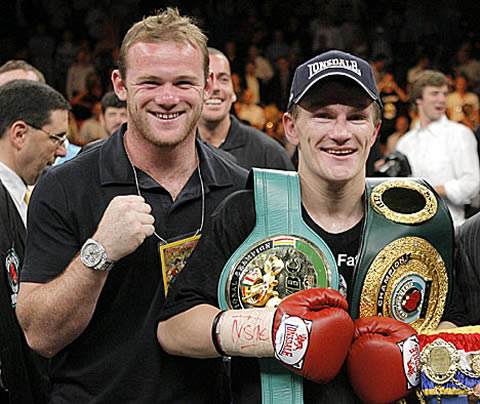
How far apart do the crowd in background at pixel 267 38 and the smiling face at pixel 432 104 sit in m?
4.72

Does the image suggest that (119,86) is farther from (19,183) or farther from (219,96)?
(219,96)

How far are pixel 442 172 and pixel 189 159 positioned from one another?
333cm

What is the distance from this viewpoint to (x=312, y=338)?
5.38ft

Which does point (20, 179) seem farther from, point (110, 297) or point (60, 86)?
point (60, 86)

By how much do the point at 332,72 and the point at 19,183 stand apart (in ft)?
5.40

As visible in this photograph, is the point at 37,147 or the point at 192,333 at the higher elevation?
the point at 37,147

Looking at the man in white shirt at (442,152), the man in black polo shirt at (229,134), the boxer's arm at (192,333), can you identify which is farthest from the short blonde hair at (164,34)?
the man in white shirt at (442,152)

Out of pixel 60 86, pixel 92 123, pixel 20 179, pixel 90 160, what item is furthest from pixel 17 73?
pixel 60 86

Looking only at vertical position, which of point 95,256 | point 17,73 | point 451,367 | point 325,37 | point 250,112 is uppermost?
point 325,37

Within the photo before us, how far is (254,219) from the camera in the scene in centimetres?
189

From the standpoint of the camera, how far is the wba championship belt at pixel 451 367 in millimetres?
1673

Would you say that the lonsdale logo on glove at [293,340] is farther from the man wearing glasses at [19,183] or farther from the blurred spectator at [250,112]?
the blurred spectator at [250,112]

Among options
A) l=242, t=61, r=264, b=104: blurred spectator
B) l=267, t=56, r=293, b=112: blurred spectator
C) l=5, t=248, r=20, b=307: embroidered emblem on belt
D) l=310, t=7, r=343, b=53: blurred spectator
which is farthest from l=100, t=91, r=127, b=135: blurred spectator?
l=310, t=7, r=343, b=53: blurred spectator

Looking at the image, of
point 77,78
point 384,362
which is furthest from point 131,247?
point 77,78
